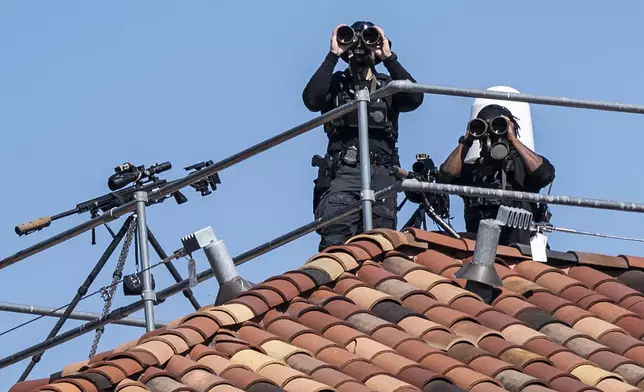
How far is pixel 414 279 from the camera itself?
33.2 ft

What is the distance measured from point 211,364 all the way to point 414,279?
4.88ft

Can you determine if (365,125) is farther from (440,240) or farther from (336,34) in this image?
(336,34)

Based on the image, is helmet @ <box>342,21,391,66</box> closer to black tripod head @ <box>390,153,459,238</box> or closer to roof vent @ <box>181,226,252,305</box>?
black tripod head @ <box>390,153,459,238</box>

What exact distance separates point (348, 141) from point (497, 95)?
7.61ft

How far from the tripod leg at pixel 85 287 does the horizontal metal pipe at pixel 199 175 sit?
299 mm

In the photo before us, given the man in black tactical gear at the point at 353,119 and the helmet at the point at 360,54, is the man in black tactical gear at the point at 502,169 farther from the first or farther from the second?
the helmet at the point at 360,54

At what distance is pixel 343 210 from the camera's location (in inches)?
427

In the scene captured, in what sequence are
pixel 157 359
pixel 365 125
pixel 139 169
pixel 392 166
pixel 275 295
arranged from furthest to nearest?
pixel 392 166 → pixel 139 169 → pixel 365 125 → pixel 275 295 → pixel 157 359

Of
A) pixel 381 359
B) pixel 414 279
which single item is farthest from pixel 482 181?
pixel 381 359

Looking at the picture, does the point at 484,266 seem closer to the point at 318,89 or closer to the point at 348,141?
the point at 348,141

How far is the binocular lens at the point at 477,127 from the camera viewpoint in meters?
11.3

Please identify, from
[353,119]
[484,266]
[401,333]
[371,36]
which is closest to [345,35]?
[371,36]

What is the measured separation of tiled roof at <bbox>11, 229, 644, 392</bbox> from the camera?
8.93 m

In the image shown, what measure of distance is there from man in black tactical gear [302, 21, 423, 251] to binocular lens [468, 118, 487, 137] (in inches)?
42.9
